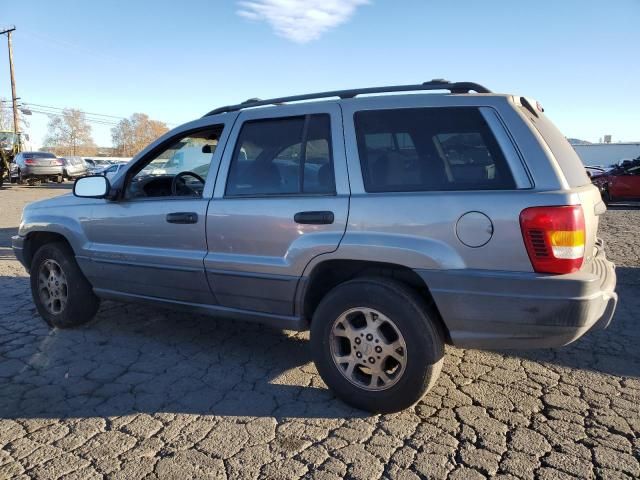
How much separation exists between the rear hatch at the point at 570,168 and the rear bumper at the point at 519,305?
0.68ft

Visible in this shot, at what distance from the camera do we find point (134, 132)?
9156 cm

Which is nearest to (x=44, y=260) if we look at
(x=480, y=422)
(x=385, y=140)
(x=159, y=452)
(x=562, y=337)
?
(x=159, y=452)

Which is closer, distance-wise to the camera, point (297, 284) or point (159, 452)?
point (159, 452)

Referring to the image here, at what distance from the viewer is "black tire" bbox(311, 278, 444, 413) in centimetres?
285

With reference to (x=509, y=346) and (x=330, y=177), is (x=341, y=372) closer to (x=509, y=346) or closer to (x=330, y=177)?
(x=509, y=346)

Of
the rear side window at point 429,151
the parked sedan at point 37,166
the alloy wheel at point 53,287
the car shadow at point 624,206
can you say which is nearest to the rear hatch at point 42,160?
the parked sedan at point 37,166

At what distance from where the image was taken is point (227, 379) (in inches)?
140

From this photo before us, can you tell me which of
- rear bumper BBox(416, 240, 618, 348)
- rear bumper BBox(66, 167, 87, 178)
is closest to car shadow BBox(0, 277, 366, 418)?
rear bumper BBox(416, 240, 618, 348)

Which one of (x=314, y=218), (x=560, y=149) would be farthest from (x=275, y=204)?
(x=560, y=149)

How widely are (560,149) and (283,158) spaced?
1732 millimetres

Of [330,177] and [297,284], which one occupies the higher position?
[330,177]

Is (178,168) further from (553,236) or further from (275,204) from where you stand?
(553,236)

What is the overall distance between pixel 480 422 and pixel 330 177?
5.61ft

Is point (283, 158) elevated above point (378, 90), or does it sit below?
below
